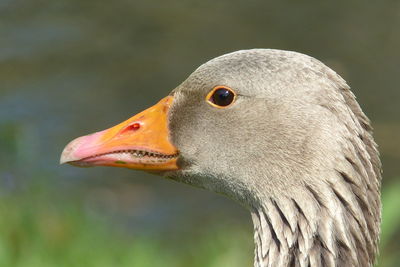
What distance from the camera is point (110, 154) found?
585 centimetres

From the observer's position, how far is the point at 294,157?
211 inches

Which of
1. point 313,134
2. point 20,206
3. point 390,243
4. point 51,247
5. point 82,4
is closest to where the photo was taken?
point 313,134

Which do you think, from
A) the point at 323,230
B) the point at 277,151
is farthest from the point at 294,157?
the point at 323,230

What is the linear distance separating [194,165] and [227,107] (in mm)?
468

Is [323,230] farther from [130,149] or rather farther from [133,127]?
[133,127]

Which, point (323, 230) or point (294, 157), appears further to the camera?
point (294, 157)

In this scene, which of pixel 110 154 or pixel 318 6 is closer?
pixel 110 154

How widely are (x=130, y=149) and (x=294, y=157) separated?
1.16m

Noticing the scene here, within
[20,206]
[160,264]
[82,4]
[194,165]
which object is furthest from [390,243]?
[82,4]

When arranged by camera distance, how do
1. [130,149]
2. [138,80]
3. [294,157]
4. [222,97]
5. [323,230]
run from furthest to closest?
[138,80] → [130,149] → [222,97] → [294,157] → [323,230]

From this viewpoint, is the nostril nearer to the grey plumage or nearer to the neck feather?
the grey plumage

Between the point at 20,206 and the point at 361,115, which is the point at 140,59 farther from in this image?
the point at 361,115

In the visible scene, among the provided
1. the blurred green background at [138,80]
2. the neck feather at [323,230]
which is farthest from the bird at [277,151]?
the blurred green background at [138,80]

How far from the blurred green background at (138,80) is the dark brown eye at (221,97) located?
278cm
